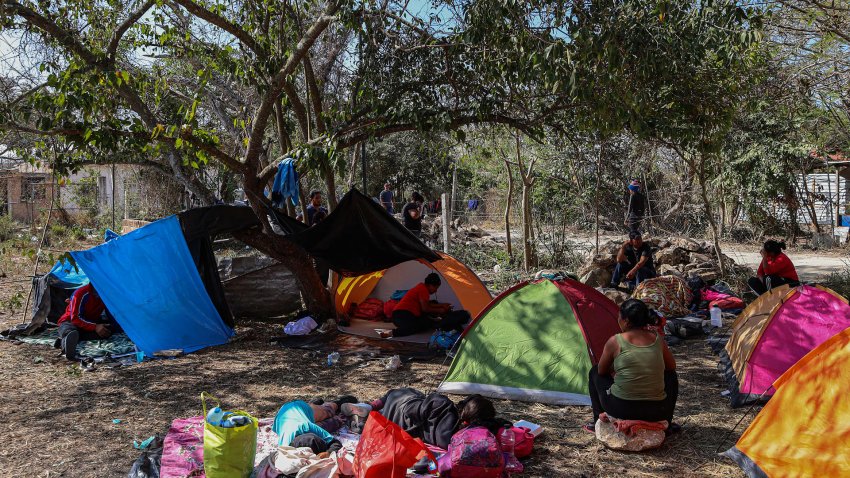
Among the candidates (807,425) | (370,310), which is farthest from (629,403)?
(370,310)

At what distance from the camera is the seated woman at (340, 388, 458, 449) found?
420 cm

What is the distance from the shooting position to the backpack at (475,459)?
376 centimetres

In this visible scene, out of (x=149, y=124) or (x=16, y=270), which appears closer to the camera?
(x=149, y=124)

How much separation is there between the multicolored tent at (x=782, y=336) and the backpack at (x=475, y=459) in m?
2.30

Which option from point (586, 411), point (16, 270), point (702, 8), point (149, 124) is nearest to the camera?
point (586, 411)

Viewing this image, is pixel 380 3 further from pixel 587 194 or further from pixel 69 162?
pixel 587 194

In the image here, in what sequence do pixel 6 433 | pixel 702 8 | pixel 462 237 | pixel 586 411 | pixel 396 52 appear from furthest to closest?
1. pixel 462 237
2. pixel 396 52
3. pixel 702 8
4. pixel 586 411
5. pixel 6 433

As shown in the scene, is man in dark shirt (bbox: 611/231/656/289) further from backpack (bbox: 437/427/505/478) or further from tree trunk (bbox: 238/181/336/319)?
backpack (bbox: 437/427/505/478)

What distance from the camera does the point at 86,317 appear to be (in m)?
7.01

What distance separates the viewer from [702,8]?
18.9ft

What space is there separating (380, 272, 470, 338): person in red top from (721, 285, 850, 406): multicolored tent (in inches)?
117

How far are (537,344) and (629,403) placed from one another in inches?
51.4

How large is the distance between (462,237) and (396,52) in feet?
28.0

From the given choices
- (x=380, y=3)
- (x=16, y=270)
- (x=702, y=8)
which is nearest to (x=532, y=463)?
(x=702, y=8)
